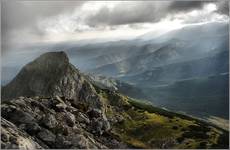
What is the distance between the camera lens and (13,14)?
75562mm

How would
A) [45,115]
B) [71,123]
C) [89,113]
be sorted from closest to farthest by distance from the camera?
1. [45,115]
2. [71,123]
3. [89,113]

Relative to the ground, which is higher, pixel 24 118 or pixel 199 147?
pixel 24 118

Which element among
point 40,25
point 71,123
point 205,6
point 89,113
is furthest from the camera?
point 89,113

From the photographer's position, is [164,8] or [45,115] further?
[45,115]

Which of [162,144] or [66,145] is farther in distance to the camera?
[162,144]

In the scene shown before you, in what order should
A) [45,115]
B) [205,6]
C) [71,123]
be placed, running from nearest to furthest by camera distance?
[205,6] < [45,115] < [71,123]

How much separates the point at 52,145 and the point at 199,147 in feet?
307

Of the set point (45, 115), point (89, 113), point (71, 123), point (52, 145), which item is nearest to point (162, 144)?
point (89, 113)

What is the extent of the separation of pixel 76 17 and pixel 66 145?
162ft

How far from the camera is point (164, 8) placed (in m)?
73.9

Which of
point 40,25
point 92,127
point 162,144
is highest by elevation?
point 40,25

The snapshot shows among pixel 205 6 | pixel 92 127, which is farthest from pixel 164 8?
pixel 92 127

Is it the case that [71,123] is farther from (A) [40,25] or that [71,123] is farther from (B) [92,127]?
(A) [40,25]

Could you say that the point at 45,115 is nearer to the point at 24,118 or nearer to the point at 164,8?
the point at 24,118
